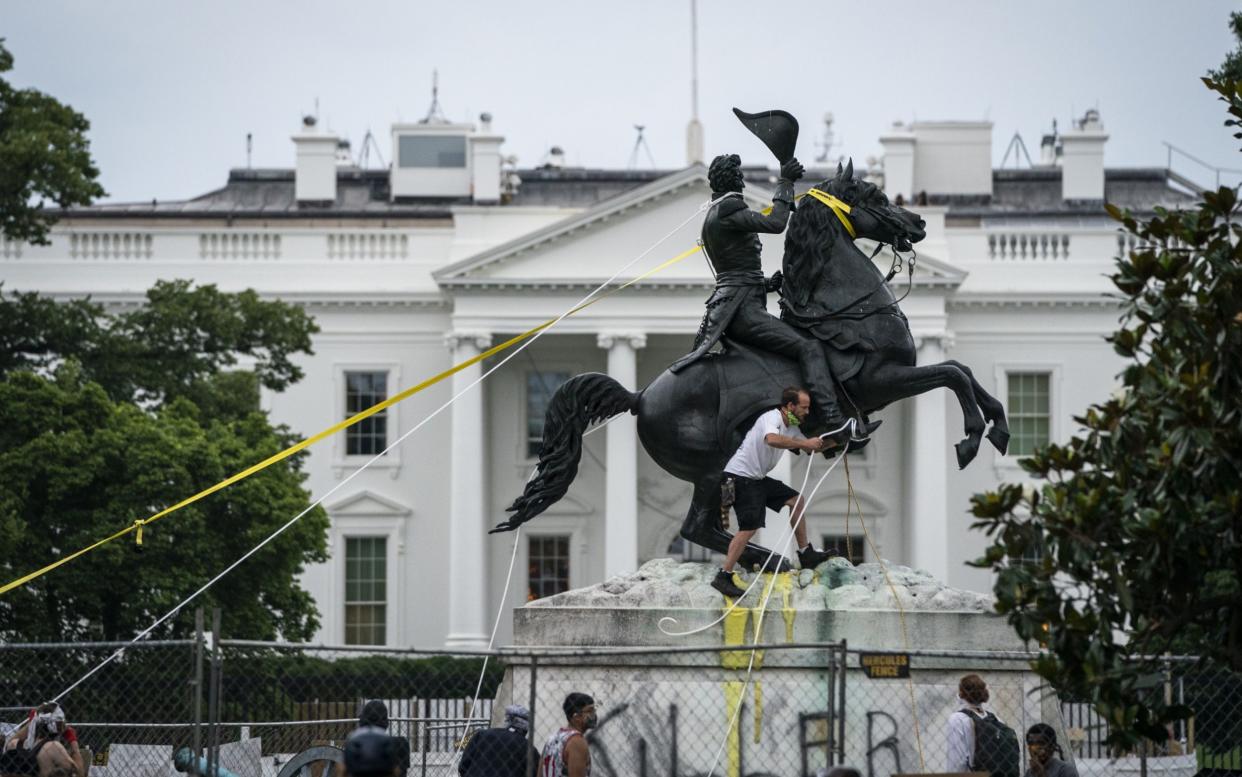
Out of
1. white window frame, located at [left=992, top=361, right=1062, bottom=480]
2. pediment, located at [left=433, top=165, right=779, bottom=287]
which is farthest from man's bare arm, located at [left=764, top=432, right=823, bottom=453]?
white window frame, located at [left=992, top=361, right=1062, bottom=480]

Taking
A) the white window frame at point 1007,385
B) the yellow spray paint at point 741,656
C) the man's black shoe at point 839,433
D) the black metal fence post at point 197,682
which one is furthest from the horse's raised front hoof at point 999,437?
the white window frame at point 1007,385

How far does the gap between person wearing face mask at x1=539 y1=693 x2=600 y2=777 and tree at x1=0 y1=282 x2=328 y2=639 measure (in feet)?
64.7

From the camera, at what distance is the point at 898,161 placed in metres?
59.6

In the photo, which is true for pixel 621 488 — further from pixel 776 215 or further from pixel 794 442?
pixel 794 442

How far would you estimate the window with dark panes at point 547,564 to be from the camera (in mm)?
53219

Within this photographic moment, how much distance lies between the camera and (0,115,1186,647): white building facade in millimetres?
52125

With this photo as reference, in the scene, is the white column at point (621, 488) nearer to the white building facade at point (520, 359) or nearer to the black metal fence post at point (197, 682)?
the white building facade at point (520, 359)

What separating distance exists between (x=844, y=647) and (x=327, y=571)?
141 ft

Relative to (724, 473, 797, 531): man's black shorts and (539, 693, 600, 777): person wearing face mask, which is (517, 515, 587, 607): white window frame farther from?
(539, 693, 600, 777): person wearing face mask

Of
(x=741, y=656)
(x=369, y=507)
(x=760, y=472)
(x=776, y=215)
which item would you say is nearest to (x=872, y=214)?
(x=776, y=215)

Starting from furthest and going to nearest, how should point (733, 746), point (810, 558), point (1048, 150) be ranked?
point (1048, 150)
point (810, 558)
point (733, 746)

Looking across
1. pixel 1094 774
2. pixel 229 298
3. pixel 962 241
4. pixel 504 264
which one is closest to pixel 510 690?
pixel 1094 774

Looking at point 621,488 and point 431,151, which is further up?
point 431,151

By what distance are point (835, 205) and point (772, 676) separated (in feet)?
9.96
